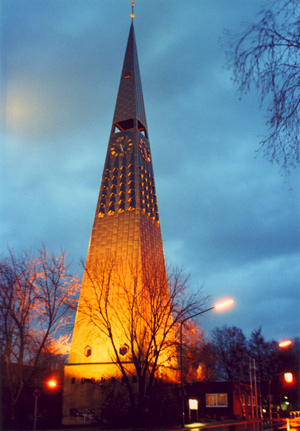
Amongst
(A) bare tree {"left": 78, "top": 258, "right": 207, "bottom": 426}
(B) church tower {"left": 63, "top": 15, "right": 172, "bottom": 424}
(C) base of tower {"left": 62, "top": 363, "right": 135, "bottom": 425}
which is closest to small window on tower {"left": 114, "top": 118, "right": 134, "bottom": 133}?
(B) church tower {"left": 63, "top": 15, "right": 172, "bottom": 424}

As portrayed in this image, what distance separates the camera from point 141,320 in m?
30.7

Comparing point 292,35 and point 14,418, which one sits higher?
point 292,35

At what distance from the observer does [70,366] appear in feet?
109

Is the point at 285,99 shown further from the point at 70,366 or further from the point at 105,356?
the point at 70,366

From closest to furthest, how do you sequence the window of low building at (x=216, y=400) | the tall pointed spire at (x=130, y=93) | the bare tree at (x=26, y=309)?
the bare tree at (x=26, y=309) → the window of low building at (x=216, y=400) → the tall pointed spire at (x=130, y=93)

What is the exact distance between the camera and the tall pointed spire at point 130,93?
143ft

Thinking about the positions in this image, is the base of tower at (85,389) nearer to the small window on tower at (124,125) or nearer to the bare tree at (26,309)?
the bare tree at (26,309)

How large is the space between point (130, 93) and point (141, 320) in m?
26.9

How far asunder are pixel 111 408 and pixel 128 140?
27.0 m

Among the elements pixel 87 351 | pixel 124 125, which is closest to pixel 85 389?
pixel 87 351

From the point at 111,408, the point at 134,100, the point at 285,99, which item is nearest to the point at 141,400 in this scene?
the point at 111,408

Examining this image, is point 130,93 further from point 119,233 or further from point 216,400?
point 216,400

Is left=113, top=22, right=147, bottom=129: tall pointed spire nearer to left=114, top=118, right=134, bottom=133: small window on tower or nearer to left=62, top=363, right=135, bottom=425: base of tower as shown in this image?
left=114, top=118, right=134, bottom=133: small window on tower

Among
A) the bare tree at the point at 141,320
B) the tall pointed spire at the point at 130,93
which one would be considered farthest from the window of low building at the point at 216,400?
the tall pointed spire at the point at 130,93
